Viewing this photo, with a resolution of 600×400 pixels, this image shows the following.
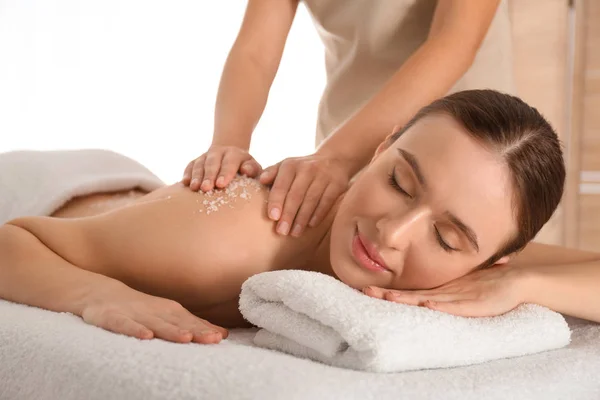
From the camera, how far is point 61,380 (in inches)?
30.9

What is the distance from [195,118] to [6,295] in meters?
2.19

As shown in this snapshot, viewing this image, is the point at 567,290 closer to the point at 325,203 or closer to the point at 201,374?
the point at 325,203

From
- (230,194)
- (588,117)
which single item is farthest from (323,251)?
(588,117)

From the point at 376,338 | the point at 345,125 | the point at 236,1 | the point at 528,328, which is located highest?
the point at 236,1

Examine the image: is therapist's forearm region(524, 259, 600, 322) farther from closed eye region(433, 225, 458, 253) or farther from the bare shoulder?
the bare shoulder

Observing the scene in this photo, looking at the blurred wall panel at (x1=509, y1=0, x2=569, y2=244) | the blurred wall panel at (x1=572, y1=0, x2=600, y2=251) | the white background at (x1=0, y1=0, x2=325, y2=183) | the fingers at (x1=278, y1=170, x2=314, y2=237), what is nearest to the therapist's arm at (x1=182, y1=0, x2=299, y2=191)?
the fingers at (x1=278, y1=170, x2=314, y2=237)

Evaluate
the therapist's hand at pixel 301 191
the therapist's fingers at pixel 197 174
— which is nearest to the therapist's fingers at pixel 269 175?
the therapist's hand at pixel 301 191

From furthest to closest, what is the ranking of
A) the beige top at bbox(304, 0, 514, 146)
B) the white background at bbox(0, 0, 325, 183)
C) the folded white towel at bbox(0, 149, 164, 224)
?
the white background at bbox(0, 0, 325, 183) < the beige top at bbox(304, 0, 514, 146) < the folded white towel at bbox(0, 149, 164, 224)

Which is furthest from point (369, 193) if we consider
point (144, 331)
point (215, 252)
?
point (144, 331)

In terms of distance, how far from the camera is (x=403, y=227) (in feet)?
3.51

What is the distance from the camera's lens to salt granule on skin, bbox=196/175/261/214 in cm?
123

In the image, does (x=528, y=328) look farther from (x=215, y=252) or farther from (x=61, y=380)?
(x=61, y=380)

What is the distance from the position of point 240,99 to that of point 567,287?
Answer: 848mm

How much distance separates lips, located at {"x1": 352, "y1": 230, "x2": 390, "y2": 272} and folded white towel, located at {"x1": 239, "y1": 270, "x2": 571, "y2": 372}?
135 millimetres
